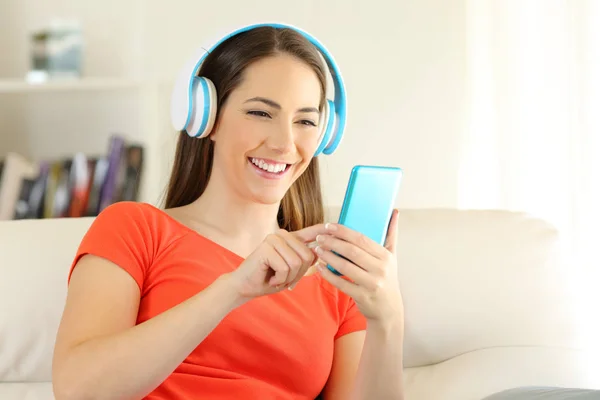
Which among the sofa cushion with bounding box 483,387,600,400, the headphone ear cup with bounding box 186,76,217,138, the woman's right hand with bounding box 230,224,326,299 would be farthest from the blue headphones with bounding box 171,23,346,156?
the sofa cushion with bounding box 483,387,600,400

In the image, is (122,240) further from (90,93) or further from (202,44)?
(90,93)

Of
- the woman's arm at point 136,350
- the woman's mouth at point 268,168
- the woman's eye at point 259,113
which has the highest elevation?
the woman's eye at point 259,113

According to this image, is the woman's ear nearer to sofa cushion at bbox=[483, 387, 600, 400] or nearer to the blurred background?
sofa cushion at bbox=[483, 387, 600, 400]

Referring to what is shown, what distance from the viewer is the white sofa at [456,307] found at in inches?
57.6

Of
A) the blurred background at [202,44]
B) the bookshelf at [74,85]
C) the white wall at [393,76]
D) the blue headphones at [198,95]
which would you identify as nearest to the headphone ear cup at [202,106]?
the blue headphones at [198,95]

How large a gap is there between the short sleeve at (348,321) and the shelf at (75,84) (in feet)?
4.81

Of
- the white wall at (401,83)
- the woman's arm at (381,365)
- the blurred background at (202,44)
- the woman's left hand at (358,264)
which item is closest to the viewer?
the woman's left hand at (358,264)

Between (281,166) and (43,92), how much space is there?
188cm

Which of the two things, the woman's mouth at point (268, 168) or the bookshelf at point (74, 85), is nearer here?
the woman's mouth at point (268, 168)

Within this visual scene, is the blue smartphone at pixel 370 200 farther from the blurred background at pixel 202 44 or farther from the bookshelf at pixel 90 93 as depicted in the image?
the bookshelf at pixel 90 93

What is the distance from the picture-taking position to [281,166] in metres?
1.32

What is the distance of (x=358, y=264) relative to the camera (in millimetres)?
1022

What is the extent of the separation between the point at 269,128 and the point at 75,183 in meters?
1.57

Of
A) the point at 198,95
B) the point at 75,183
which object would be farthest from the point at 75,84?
the point at 198,95
